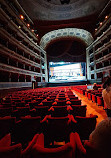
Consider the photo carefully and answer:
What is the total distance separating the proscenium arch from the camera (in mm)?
23577

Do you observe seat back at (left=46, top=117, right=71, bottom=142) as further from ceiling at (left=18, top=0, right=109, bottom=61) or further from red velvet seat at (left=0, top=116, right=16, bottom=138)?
ceiling at (left=18, top=0, right=109, bottom=61)

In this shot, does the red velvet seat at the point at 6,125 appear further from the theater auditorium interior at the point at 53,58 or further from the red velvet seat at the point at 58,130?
the red velvet seat at the point at 58,130

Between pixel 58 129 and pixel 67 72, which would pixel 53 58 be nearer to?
pixel 67 72

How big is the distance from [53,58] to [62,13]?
35.8 ft

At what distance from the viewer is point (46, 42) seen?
26562mm

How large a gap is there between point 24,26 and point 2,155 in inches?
815

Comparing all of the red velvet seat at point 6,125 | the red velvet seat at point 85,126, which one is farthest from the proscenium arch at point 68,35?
the red velvet seat at point 85,126

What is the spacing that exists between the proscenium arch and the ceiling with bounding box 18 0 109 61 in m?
0.92

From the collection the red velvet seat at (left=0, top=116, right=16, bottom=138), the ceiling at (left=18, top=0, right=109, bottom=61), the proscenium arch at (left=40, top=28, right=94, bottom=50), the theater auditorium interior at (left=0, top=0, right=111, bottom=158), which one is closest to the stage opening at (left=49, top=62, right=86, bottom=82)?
the theater auditorium interior at (left=0, top=0, right=111, bottom=158)

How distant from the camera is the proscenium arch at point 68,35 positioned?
2358 centimetres

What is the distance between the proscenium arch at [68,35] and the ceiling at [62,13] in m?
0.92

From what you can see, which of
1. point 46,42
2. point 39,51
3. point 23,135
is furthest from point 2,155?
point 46,42

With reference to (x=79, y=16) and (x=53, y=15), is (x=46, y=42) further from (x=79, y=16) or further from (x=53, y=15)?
(x=79, y=16)

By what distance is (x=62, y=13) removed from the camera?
2180 centimetres
